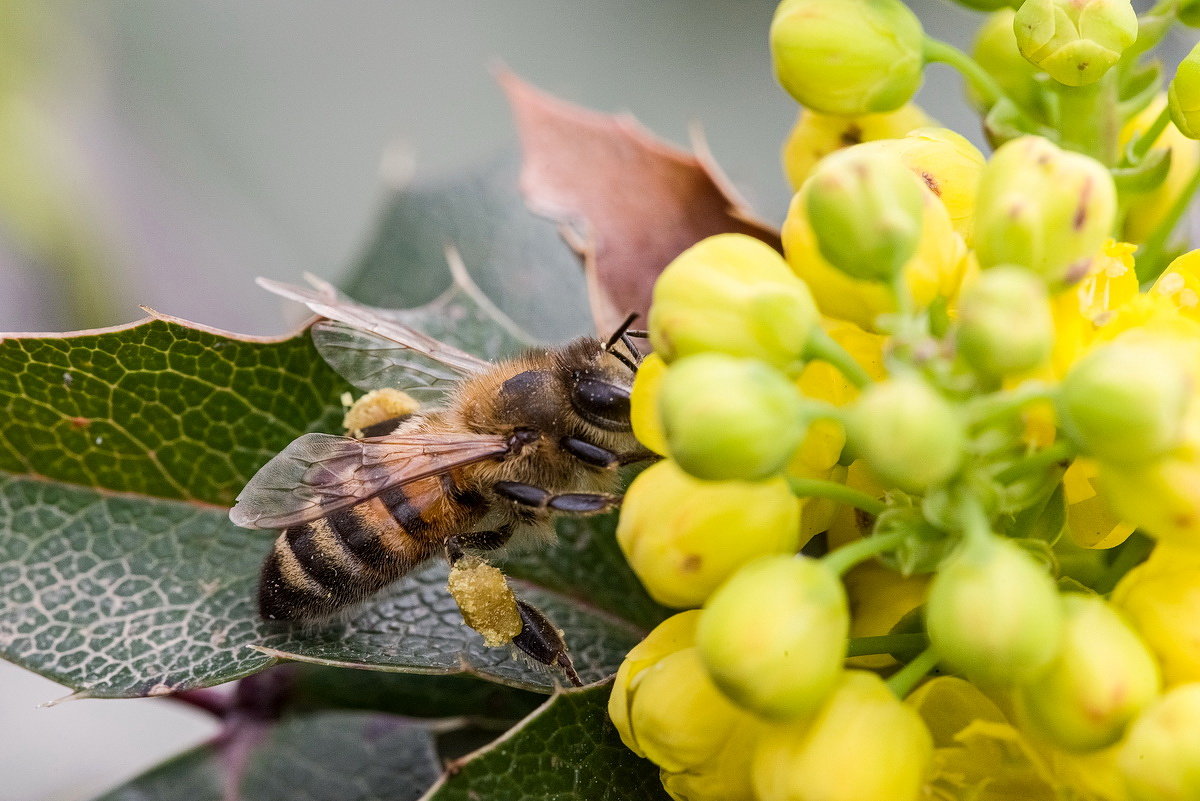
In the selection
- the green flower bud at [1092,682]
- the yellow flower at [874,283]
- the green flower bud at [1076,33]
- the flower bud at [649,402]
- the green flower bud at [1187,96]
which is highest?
the green flower bud at [1076,33]

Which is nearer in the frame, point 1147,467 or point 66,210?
point 1147,467

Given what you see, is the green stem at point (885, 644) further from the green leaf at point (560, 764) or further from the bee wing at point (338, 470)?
the bee wing at point (338, 470)

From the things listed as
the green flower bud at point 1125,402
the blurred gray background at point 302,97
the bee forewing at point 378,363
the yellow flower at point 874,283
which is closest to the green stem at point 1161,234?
the yellow flower at point 874,283

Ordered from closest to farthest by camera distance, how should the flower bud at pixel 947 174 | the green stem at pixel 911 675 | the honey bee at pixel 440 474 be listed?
the green stem at pixel 911 675 < the flower bud at pixel 947 174 < the honey bee at pixel 440 474

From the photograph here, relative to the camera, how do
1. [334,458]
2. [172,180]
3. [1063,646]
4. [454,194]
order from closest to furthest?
[1063,646]
[334,458]
[454,194]
[172,180]

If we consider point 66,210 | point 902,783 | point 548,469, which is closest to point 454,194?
point 548,469

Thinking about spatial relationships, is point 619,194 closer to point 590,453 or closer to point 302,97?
point 590,453

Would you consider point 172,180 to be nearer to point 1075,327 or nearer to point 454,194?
point 454,194

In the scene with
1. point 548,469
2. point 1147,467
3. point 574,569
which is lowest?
point 574,569
